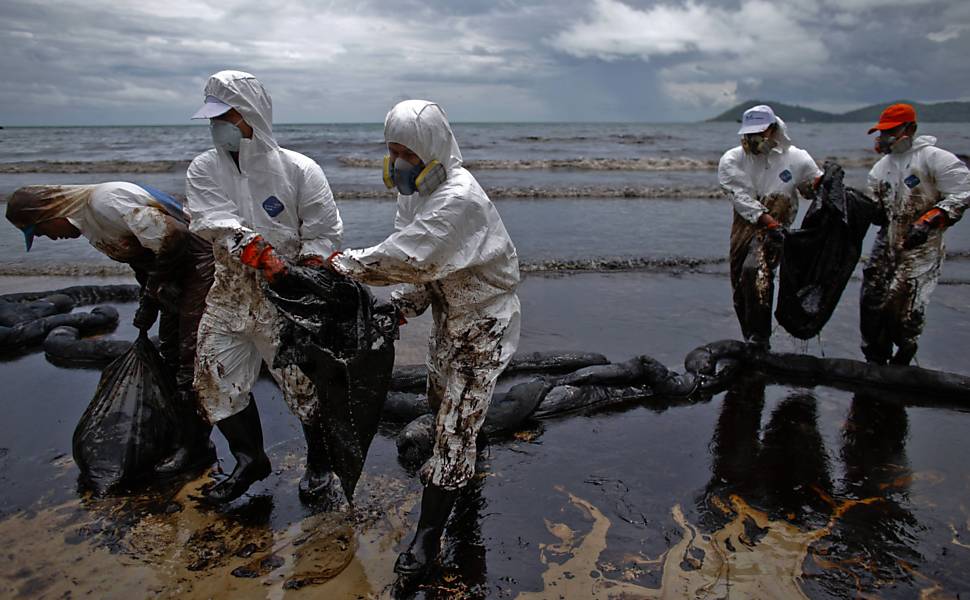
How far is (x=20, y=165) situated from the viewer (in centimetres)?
2572

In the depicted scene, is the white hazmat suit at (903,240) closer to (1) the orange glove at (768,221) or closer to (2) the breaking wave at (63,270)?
(1) the orange glove at (768,221)

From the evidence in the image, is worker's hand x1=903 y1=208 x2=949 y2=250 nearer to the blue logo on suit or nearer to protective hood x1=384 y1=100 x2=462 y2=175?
protective hood x1=384 y1=100 x2=462 y2=175

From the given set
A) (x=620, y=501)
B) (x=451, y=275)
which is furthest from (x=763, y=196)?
(x=451, y=275)

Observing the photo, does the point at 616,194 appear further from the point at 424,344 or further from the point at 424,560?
the point at 424,560

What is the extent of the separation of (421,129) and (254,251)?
→ 840mm

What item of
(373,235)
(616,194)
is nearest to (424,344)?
(373,235)

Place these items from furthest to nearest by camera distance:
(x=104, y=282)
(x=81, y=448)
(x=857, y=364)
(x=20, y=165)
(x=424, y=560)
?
1. (x=20, y=165)
2. (x=104, y=282)
3. (x=857, y=364)
4. (x=81, y=448)
5. (x=424, y=560)

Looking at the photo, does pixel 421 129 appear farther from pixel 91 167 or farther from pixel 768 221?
pixel 91 167

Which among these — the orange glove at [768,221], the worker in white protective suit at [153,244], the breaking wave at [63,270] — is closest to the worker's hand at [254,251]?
the worker in white protective suit at [153,244]

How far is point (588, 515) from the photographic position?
129 inches

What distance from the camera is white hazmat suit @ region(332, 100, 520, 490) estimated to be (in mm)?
2531

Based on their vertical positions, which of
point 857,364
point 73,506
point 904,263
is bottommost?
point 73,506

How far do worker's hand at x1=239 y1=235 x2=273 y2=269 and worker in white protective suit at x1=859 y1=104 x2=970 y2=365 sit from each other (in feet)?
14.1

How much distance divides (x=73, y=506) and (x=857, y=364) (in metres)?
4.86
